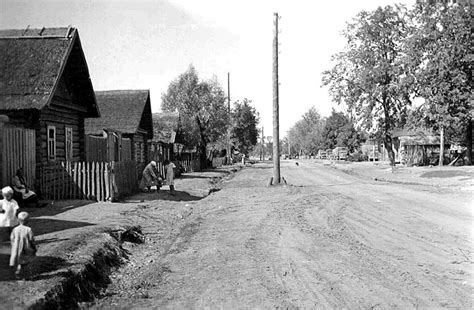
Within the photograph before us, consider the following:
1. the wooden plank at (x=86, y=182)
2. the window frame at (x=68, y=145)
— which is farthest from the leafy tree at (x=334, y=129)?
the wooden plank at (x=86, y=182)

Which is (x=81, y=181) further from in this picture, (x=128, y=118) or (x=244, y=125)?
(x=244, y=125)

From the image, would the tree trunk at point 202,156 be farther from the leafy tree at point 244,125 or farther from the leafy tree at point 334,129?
the leafy tree at point 334,129

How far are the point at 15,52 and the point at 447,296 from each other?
1690 cm

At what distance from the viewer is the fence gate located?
1397 centimetres

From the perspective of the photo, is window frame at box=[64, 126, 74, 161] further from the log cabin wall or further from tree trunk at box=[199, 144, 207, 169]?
tree trunk at box=[199, 144, 207, 169]

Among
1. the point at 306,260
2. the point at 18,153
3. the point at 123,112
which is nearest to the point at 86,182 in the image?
the point at 18,153

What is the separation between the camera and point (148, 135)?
1390 inches

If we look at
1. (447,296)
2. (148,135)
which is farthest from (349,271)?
(148,135)

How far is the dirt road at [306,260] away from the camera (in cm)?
615

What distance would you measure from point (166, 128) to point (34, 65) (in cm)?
2634

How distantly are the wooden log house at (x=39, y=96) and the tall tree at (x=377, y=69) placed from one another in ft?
102

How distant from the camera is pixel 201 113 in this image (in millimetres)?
49469

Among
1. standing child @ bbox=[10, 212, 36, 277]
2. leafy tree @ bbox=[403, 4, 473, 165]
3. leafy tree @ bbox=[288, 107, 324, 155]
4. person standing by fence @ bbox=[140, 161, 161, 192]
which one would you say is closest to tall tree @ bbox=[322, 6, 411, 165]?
leafy tree @ bbox=[403, 4, 473, 165]

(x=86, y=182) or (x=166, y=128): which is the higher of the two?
(x=166, y=128)
